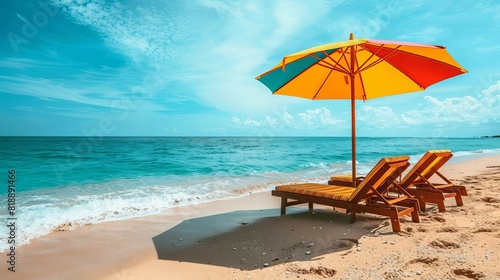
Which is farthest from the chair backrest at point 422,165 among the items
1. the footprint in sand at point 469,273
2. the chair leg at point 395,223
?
the footprint in sand at point 469,273

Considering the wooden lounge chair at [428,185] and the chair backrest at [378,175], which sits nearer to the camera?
the chair backrest at [378,175]

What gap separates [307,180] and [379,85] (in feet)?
20.3

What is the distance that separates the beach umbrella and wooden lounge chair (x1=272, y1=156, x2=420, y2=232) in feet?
2.61

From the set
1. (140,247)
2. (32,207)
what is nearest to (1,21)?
(32,207)

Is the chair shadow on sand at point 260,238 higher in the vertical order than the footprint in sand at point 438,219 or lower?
lower

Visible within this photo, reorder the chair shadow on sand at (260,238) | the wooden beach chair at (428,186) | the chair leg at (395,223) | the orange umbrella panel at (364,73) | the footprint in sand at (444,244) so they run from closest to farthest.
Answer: the footprint in sand at (444,244) < the chair shadow on sand at (260,238) < the chair leg at (395,223) < the orange umbrella panel at (364,73) < the wooden beach chair at (428,186)

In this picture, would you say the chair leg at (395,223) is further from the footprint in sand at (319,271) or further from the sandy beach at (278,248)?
the footprint in sand at (319,271)

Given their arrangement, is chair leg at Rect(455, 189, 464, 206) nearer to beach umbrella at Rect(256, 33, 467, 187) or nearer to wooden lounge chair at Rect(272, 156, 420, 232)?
wooden lounge chair at Rect(272, 156, 420, 232)

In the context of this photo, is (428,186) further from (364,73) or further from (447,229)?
(364,73)

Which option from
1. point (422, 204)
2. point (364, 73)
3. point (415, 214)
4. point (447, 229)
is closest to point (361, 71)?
point (364, 73)

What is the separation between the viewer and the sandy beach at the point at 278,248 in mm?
3129

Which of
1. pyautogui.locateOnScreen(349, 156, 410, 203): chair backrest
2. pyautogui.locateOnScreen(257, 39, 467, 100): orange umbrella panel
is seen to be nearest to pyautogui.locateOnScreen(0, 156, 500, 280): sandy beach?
pyautogui.locateOnScreen(349, 156, 410, 203): chair backrest

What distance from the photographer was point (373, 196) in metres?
4.92

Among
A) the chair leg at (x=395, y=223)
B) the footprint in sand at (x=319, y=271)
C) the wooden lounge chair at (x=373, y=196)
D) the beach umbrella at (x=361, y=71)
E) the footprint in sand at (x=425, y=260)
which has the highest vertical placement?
the beach umbrella at (x=361, y=71)
